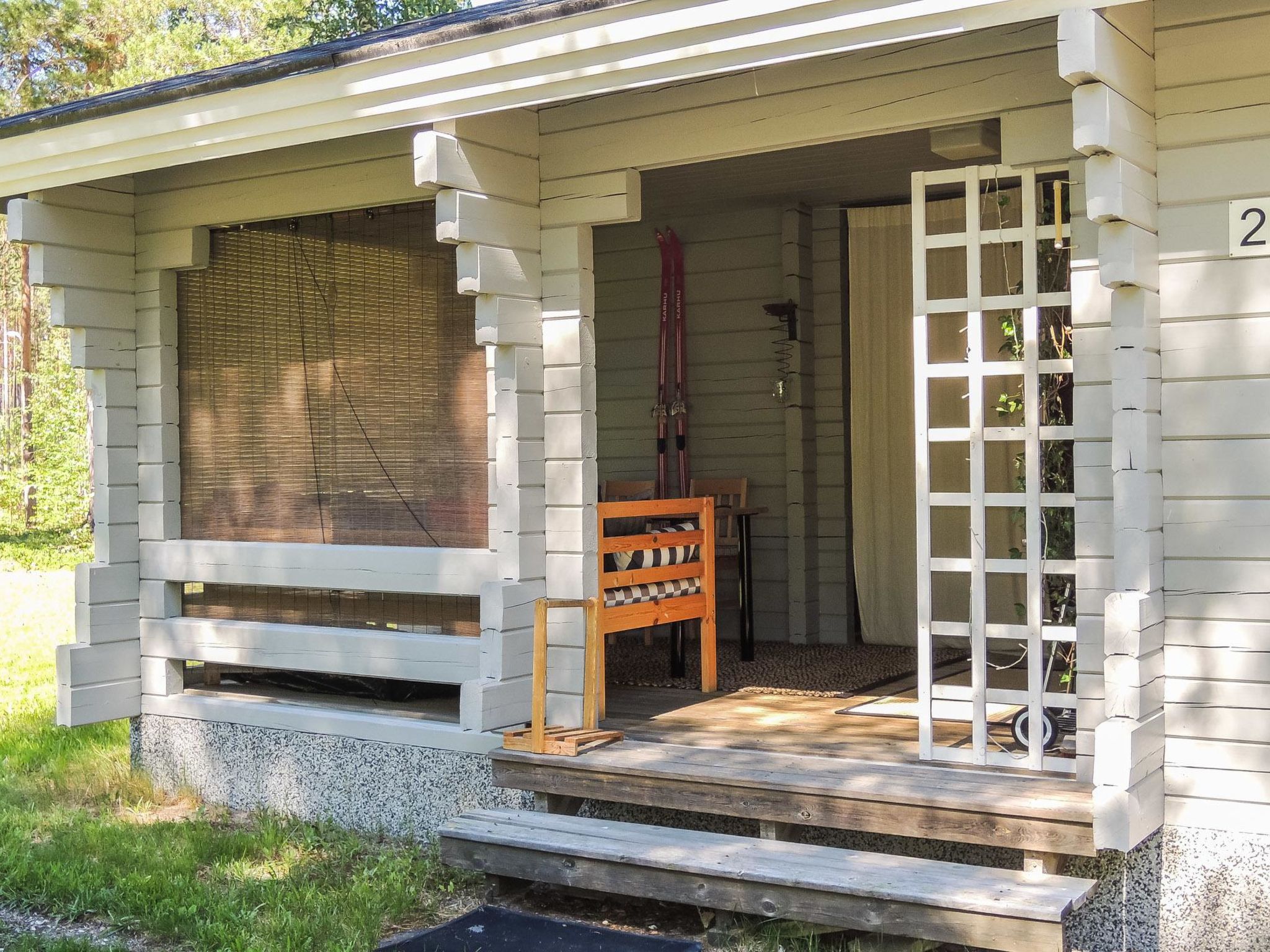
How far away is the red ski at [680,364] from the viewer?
790cm

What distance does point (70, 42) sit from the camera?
18156 millimetres

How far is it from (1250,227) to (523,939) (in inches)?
112

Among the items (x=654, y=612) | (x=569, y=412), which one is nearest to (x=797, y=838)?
(x=654, y=612)

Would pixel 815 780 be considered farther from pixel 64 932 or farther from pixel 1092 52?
pixel 64 932

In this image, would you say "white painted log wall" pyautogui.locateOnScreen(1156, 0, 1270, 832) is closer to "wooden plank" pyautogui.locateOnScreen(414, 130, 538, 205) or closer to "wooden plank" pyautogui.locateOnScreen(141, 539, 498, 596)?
"wooden plank" pyautogui.locateOnScreen(414, 130, 538, 205)

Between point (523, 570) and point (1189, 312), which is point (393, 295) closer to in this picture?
point (523, 570)

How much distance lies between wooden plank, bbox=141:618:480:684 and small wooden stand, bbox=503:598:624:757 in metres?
0.43

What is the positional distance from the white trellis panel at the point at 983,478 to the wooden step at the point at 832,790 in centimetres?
19

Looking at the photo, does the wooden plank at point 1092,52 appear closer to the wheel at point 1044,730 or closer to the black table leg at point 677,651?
the wheel at point 1044,730

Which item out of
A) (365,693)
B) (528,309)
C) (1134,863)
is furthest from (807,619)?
(1134,863)

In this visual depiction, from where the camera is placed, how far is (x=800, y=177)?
6.86 m

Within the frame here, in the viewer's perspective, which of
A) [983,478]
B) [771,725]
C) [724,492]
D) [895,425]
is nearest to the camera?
[983,478]

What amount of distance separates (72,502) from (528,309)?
51.9ft

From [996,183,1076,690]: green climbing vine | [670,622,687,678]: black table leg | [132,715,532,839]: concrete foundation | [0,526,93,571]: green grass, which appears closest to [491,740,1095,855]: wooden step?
[132,715,532,839]: concrete foundation
